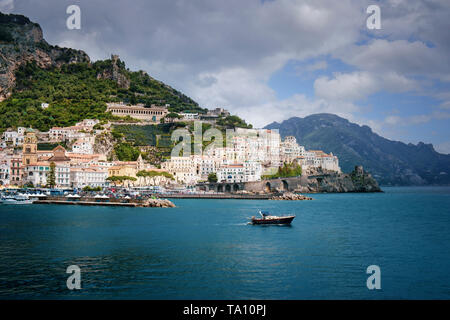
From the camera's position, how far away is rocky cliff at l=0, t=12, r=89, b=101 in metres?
121

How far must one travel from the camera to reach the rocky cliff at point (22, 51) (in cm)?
12112

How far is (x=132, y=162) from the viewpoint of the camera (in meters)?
91.2

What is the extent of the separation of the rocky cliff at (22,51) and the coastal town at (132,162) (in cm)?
2153

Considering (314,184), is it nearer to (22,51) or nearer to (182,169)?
(182,169)

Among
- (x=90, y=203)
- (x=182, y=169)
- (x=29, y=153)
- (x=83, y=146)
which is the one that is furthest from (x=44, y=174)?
(x=182, y=169)

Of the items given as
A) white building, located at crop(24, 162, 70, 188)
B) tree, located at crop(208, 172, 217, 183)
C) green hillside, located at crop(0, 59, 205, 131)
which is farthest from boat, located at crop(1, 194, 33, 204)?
tree, located at crop(208, 172, 217, 183)

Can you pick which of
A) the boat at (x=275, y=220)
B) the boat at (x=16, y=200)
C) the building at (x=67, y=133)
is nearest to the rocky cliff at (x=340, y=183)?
the building at (x=67, y=133)

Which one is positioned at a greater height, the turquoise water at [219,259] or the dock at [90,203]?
the dock at [90,203]

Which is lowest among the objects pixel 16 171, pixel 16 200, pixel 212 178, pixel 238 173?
pixel 16 200

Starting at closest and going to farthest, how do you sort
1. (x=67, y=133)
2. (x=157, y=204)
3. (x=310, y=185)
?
(x=157, y=204)
(x=67, y=133)
(x=310, y=185)

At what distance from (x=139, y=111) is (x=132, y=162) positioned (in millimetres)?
31975

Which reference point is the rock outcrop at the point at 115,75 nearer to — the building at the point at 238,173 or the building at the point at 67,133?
the building at the point at 67,133
